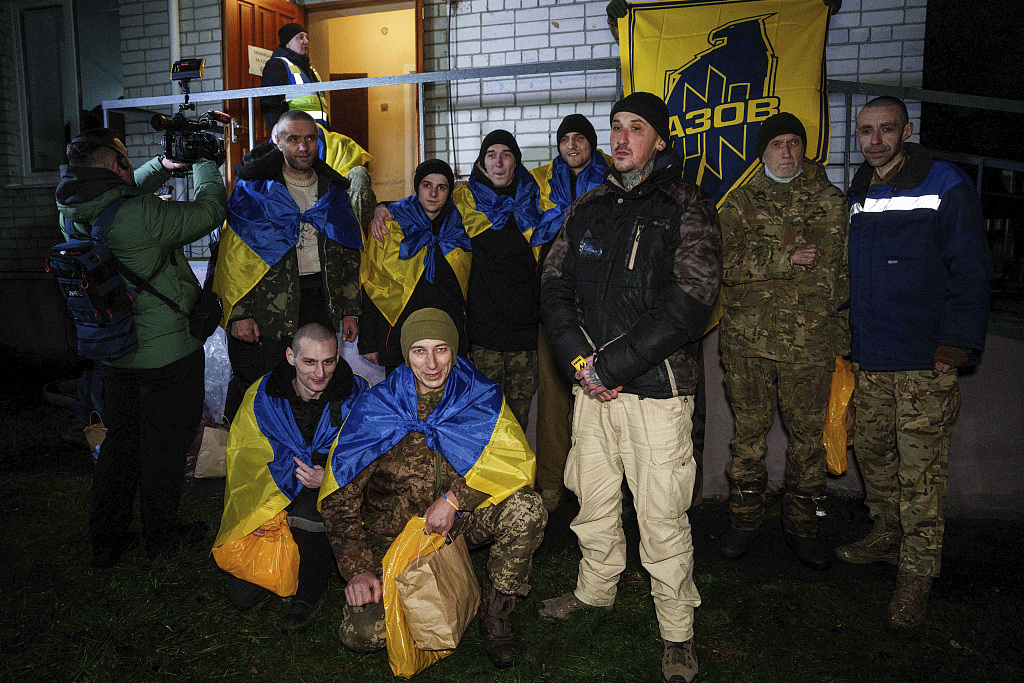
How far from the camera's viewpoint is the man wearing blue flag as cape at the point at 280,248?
3.64 m

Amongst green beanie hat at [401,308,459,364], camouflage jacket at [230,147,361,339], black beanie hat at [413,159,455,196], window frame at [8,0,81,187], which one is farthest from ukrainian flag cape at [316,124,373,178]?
window frame at [8,0,81,187]

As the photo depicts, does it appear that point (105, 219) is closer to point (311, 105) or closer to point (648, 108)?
point (648, 108)

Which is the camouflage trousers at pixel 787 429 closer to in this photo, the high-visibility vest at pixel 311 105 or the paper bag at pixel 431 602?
the paper bag at pixel 431 602

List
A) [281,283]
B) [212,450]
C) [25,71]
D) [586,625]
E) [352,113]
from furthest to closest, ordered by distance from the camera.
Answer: [25,71] < [352,113] < [212,450] < [281,283] < [586,625]

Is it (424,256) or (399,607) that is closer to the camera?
(399,607)

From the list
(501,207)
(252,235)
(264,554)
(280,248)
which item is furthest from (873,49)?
(264,554)

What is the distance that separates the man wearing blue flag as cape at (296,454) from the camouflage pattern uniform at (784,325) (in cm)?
192

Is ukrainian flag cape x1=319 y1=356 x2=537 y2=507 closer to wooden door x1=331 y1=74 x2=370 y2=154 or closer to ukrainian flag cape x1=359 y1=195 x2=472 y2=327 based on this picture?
ukrainian flag cape x1=359 y1=195 x2=472 y2=327

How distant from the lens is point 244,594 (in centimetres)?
313

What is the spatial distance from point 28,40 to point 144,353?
7.33 meters

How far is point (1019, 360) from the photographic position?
384 centimetres

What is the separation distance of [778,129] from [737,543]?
2042mm

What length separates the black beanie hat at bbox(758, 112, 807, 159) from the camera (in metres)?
3.33

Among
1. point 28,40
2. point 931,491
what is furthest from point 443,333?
point 28,40
